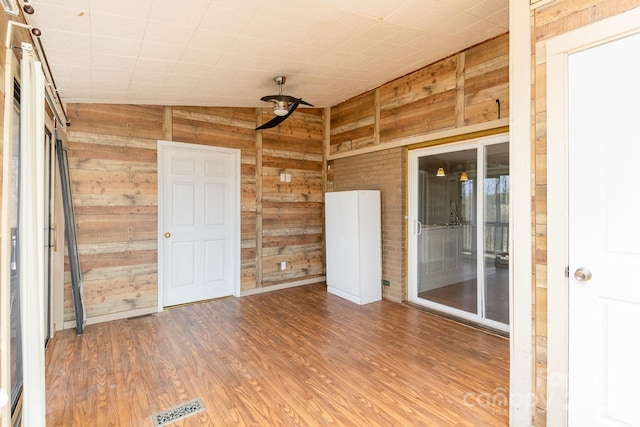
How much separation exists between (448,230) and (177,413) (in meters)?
3.54

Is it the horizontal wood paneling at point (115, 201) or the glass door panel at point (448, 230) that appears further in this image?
the glass door panel at point (448, 230)

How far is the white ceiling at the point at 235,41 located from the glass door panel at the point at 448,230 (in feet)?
4.21

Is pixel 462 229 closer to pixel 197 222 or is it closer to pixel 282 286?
pixel 282 286

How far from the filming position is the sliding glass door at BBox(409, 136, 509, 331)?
3725 mm

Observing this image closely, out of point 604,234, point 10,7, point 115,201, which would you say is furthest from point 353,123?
point 10,7

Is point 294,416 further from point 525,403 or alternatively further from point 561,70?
point 561,70

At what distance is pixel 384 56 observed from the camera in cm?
360

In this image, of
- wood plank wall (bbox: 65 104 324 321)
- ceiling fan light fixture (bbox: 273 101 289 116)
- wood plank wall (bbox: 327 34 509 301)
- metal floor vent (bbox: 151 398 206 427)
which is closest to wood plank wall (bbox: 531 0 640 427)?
wood plank wall (bbox: 327 34 509 301)

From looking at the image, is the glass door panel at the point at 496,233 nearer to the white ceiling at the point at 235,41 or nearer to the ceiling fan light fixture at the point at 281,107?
the white ceiling at the point at 235,41

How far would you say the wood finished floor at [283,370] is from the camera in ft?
7.41

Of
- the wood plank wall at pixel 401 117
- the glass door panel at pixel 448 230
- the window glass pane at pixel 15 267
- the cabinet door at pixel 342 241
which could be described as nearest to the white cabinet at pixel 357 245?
the cabinet door at pixel 342 241

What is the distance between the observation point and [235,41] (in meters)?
2.80

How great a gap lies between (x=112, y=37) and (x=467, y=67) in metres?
3.42

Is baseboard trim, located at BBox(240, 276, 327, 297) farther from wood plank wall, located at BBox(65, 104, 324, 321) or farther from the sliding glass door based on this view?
the sliding glass door
